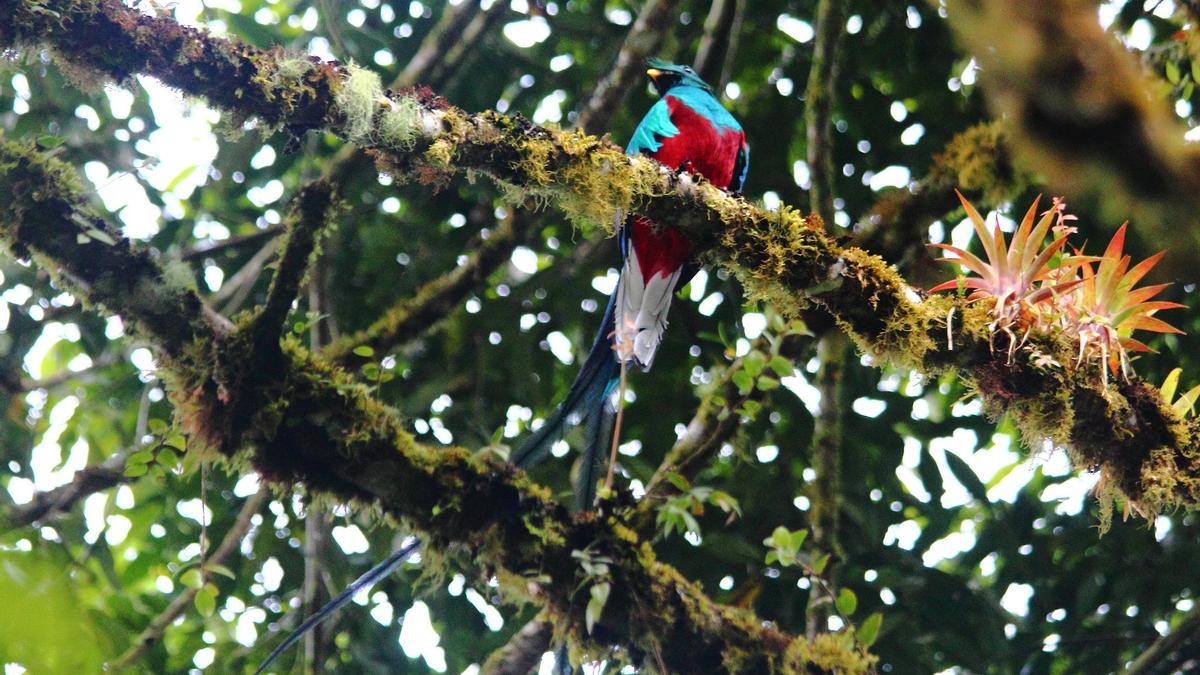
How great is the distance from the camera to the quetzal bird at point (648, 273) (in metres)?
2.74

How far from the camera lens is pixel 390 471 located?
2.57 meters

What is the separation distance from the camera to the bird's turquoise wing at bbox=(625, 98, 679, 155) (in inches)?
128

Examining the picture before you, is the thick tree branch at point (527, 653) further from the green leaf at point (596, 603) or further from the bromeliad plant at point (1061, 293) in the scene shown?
the bromeliad plant at point (1061, 293)

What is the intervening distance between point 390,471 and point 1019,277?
5.15ft

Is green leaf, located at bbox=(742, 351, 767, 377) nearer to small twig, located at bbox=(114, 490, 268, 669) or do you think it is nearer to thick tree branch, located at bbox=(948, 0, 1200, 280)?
small twig, located at bbox=(114, 490, 268, 669)

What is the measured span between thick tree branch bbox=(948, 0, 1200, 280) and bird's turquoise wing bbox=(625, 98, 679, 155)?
9.49 feet

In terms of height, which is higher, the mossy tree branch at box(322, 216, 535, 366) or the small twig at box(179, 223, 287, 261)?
the mossy tree branch at box(322, 216, 535, 366)

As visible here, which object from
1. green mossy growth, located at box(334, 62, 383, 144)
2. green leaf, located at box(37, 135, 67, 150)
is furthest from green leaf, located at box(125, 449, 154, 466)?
green mossy growth, located at box(334, 62, 383, 144)

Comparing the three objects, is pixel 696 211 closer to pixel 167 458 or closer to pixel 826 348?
pixel 826 348

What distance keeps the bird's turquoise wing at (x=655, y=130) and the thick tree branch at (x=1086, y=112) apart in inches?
114

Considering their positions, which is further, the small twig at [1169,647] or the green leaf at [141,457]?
the small twig at [1169,647]

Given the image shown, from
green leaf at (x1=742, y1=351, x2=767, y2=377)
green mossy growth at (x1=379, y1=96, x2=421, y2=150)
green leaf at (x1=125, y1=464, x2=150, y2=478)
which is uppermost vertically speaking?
green mossy growth at (x1=379, y1=96, x2=421, y2=150)

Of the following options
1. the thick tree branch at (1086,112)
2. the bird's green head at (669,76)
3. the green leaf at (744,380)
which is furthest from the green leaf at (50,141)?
the thick tree branch at (1086,112)

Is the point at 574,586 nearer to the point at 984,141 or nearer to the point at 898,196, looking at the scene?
the point at 898,196
